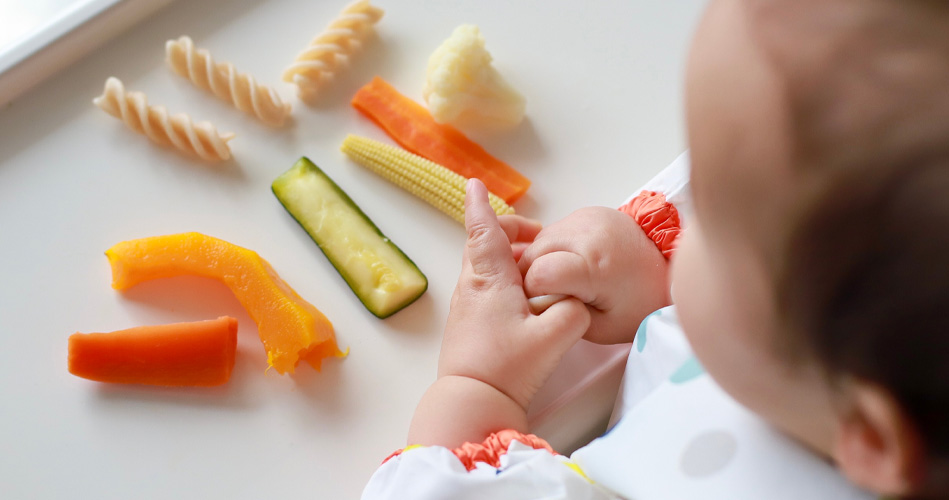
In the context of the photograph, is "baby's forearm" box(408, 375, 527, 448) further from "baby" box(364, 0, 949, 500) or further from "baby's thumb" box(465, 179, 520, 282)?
"baby" box(364, 0, 949, 500)

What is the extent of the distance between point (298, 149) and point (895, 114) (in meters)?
0.78

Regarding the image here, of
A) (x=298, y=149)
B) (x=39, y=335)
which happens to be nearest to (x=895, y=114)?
(x=298, y=149)

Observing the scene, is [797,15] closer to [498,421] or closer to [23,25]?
[498,421]

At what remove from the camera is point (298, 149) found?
0.96 metres

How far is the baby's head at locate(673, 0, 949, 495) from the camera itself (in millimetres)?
309

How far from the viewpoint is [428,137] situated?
3.18ft

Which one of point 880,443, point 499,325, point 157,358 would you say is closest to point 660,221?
point 499,325

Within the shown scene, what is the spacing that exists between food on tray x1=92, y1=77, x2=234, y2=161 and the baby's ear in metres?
0.79

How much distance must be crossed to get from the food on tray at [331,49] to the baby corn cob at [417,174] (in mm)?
103

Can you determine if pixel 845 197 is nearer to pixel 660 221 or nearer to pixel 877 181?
pixel 877 181

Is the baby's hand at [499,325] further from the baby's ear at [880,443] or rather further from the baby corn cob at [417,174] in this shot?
the baby's ear at [880,443]

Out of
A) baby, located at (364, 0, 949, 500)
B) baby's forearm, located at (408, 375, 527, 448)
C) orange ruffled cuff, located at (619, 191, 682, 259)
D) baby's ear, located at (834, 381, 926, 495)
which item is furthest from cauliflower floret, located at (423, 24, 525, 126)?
baby's ear, located at (834, 381, 926, 495)

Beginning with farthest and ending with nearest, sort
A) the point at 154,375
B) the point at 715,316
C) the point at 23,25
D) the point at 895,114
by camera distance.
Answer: the point at 23,25, the point at 154,375, the point at 715,316, the point at 895,114

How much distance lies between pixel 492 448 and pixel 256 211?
451 millimetres
